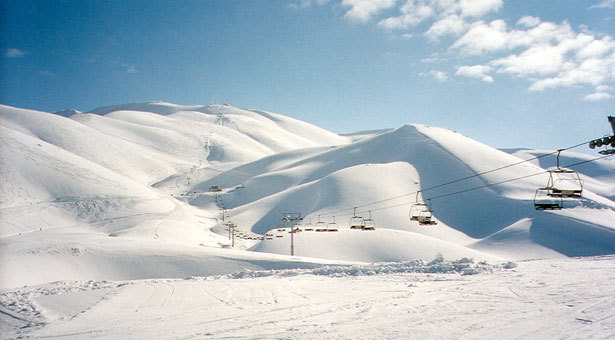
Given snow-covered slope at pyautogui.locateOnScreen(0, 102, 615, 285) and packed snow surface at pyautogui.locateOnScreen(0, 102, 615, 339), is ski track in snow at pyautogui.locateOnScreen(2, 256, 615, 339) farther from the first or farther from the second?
snow-covered slope at pyautogui.locateOnScreen(0, 102, 615, 285)

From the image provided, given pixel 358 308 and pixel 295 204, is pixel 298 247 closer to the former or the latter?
pixel 358 308

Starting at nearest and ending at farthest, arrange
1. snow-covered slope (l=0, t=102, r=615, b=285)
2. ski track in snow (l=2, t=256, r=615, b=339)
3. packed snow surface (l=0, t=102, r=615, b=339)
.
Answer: ski track in snow (l=2, t=256, r=615, b=339) < packed snow surface (l=0, t=102, r=615, b=339) < snow-covered slope (l=0, t=102, r=615, b=285)

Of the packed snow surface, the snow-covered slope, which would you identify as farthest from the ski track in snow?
the snow-covered slope

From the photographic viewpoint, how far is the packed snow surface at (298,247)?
35.4 ft

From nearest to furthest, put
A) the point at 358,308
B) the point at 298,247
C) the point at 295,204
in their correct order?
the point at 358,308 < the point at 298,247 < the point at 295,204

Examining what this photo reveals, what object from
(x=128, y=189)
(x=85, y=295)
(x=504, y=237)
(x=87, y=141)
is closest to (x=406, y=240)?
(x=504, y=237)

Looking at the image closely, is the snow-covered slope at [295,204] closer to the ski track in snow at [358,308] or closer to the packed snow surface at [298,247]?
the packed snow surface at [298,247]

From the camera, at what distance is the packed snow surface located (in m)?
10.8

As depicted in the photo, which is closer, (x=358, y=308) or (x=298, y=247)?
(x=358, y=308)

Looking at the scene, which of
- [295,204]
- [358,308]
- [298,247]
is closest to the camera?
[358,308]

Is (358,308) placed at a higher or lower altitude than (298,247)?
higher

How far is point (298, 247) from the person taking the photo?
41250 mm

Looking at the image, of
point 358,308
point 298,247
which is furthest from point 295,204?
point 358,308

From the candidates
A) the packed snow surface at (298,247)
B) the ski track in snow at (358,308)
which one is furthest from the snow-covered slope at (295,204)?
the ski track in snow at (358,308)
